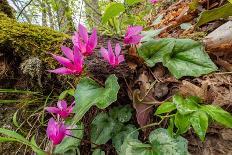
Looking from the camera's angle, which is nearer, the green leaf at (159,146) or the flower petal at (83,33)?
the green leaf at (159,146)

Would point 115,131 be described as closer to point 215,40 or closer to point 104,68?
point 104,68

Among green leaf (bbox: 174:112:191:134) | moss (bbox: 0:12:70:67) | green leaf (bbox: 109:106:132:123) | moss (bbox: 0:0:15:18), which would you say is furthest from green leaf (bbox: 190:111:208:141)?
moss (bbox: 0:0:15:18)

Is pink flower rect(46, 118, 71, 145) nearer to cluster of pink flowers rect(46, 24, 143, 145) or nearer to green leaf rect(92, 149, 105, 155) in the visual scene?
cluster of pink flowers rect(46, 24, 143, 145)

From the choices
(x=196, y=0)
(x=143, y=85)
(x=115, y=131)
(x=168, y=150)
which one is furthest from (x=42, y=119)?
(x=196, y=0)

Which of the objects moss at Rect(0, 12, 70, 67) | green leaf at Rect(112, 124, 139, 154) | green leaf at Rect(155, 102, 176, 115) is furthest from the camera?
moss at Rect(0, 12, 70, 67)

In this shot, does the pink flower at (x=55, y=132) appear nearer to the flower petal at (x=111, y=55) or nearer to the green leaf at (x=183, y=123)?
the flower petal at (x=111, y=55)

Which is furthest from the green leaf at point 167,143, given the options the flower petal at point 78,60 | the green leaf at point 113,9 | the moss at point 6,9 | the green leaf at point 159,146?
the moss at point 6,9

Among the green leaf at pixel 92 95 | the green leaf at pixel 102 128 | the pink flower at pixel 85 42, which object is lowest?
the green leaf at pixel 102 128
